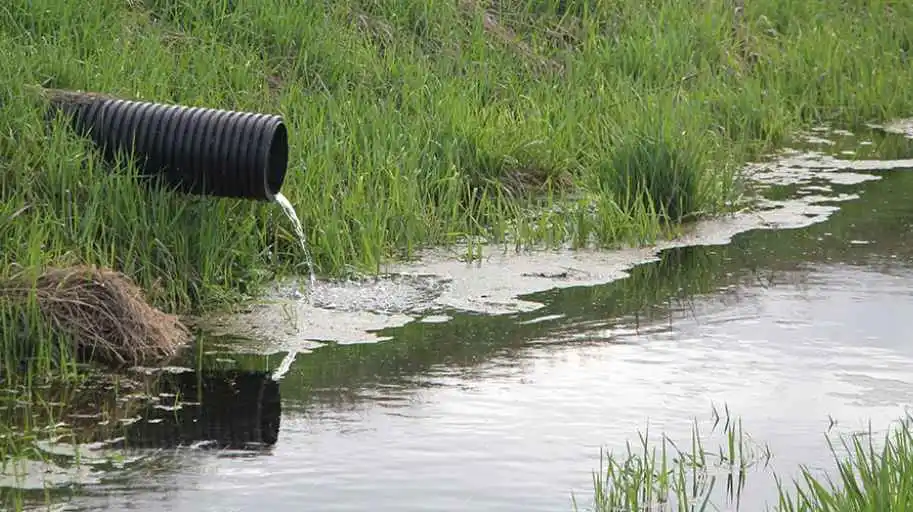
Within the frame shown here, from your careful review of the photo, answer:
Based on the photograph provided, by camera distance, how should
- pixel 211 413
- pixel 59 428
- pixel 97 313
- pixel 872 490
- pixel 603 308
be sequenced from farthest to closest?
pixel 603 308, pixel 97 313, pixel 211 413, pixel 59 428, pixel 872 490

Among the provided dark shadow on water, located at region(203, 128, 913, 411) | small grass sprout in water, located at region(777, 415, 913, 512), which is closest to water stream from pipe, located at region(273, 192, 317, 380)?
dark shadow on water, located at region(203, 128, 913, 411)

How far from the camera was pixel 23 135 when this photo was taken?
7609mm

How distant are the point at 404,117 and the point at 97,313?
3296 millimetres

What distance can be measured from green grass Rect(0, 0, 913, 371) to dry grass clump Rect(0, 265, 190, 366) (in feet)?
0.40

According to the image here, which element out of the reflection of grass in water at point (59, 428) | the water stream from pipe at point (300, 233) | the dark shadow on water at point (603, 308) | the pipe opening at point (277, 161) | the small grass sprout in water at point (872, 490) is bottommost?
the small grass sprout in water at point (872, 490)

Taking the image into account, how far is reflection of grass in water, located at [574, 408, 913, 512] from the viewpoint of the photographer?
4.49 metres

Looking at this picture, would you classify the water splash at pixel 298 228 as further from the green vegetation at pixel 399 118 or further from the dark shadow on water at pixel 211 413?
the dark shadow on water at pixel 211 413

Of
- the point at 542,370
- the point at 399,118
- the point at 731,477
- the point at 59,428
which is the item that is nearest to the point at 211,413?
the point at 59,428

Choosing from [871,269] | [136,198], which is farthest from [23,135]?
[871,269]

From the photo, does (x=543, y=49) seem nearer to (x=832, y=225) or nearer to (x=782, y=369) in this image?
(x=832, y=225)

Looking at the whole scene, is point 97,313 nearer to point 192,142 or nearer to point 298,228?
point 192,142

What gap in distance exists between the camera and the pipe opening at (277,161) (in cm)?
784

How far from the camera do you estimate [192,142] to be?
7.65 meters

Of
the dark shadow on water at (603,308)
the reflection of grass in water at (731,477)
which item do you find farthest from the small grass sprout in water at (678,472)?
the dark shadow on water at (603,308)
